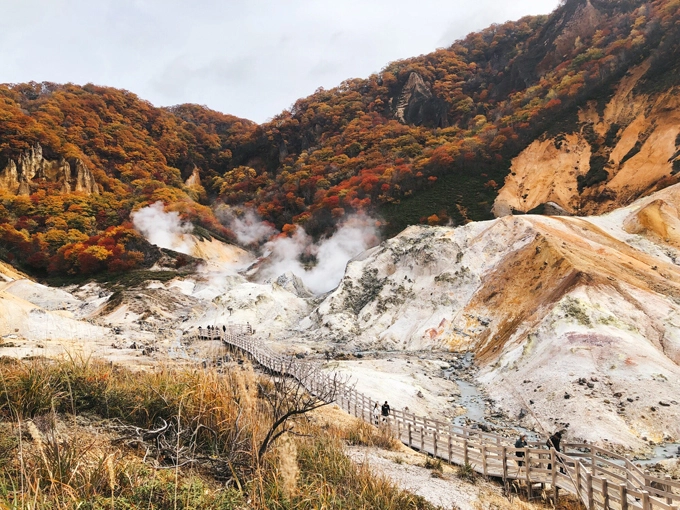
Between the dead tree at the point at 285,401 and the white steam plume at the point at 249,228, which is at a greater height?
the white steam plume at the point at 249,228

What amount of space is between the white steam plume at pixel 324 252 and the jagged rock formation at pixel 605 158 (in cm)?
1785

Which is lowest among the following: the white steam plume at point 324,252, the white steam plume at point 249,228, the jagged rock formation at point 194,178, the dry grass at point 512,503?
the dry grass at point 512,503

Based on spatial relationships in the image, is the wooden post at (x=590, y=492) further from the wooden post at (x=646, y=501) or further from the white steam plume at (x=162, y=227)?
the white steam plume at (x=162, y=227)

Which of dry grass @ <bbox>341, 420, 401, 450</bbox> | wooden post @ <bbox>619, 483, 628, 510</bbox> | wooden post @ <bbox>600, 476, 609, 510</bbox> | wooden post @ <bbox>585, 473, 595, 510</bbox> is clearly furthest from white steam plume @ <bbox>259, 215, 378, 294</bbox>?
wooden post @ <bbox>619, 483, 628, 510</bbox>

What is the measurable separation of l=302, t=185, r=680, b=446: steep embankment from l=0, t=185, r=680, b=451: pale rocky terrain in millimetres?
85

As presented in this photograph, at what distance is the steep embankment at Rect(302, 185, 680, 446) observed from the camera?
16.5 m

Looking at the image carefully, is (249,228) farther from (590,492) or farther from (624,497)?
(624,497)

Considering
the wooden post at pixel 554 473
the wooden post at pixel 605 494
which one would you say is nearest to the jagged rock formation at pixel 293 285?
the wooden post at pixel 554 473

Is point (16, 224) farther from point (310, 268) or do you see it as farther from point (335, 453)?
point (335, 453)

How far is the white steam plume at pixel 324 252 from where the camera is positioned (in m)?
55.0

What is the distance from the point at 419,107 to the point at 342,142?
18.0 meters

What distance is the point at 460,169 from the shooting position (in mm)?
62375

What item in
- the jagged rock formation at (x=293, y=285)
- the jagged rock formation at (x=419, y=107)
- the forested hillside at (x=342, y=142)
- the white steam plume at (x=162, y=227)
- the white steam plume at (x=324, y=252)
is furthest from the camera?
the jagged rock formation at (x=419, y=107)

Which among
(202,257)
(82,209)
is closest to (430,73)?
(202,257)
